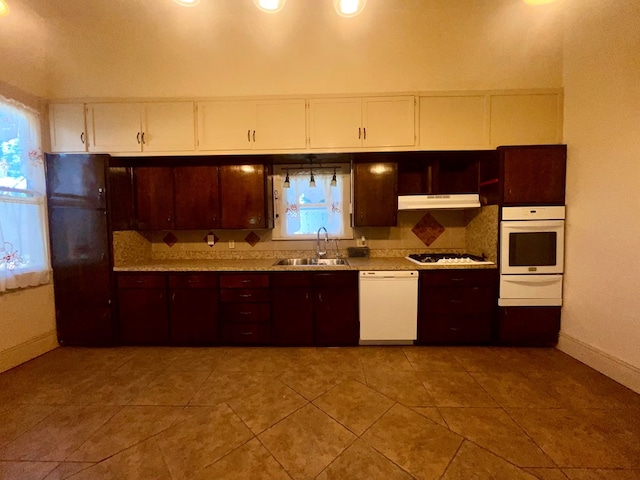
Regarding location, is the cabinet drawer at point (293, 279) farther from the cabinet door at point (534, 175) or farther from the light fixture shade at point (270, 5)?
the light fixture shade at point (270, 5)

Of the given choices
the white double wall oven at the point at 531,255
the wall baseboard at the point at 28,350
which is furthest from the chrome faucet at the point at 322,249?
the wall baseboard at the point at 28,350

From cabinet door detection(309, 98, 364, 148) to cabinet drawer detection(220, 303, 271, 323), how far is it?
1789 millimetres

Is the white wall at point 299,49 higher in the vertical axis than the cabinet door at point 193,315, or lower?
higher

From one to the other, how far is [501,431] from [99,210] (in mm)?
3895

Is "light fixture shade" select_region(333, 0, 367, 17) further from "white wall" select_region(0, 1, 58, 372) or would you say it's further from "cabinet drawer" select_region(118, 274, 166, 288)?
"cabinet drawer" select_region(118, 274, 166, 288)

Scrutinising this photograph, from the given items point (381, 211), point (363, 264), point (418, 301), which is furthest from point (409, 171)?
point (418, 301)

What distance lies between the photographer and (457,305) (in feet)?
9.10

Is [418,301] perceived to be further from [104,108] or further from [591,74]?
[104,108]

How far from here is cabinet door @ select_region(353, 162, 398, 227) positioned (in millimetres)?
2969

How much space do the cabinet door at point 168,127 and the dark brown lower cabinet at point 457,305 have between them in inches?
112

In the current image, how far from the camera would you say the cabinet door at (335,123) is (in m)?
2.76

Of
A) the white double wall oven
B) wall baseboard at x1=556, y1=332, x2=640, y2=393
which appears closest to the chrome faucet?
the white double wall oven

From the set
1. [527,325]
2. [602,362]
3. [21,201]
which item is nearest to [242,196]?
[21,201]

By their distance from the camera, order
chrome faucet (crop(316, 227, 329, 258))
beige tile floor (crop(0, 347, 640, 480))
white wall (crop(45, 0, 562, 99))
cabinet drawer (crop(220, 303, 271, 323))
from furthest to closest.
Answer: chrome faucet (crop(316, 227, 329, 258)) → cabinet drawer (crop(220, 303, 271, 323)) → white wall (crop(45, 0, 562, 99)) → beige tile floor (crop(0, 347, 640, 480))
